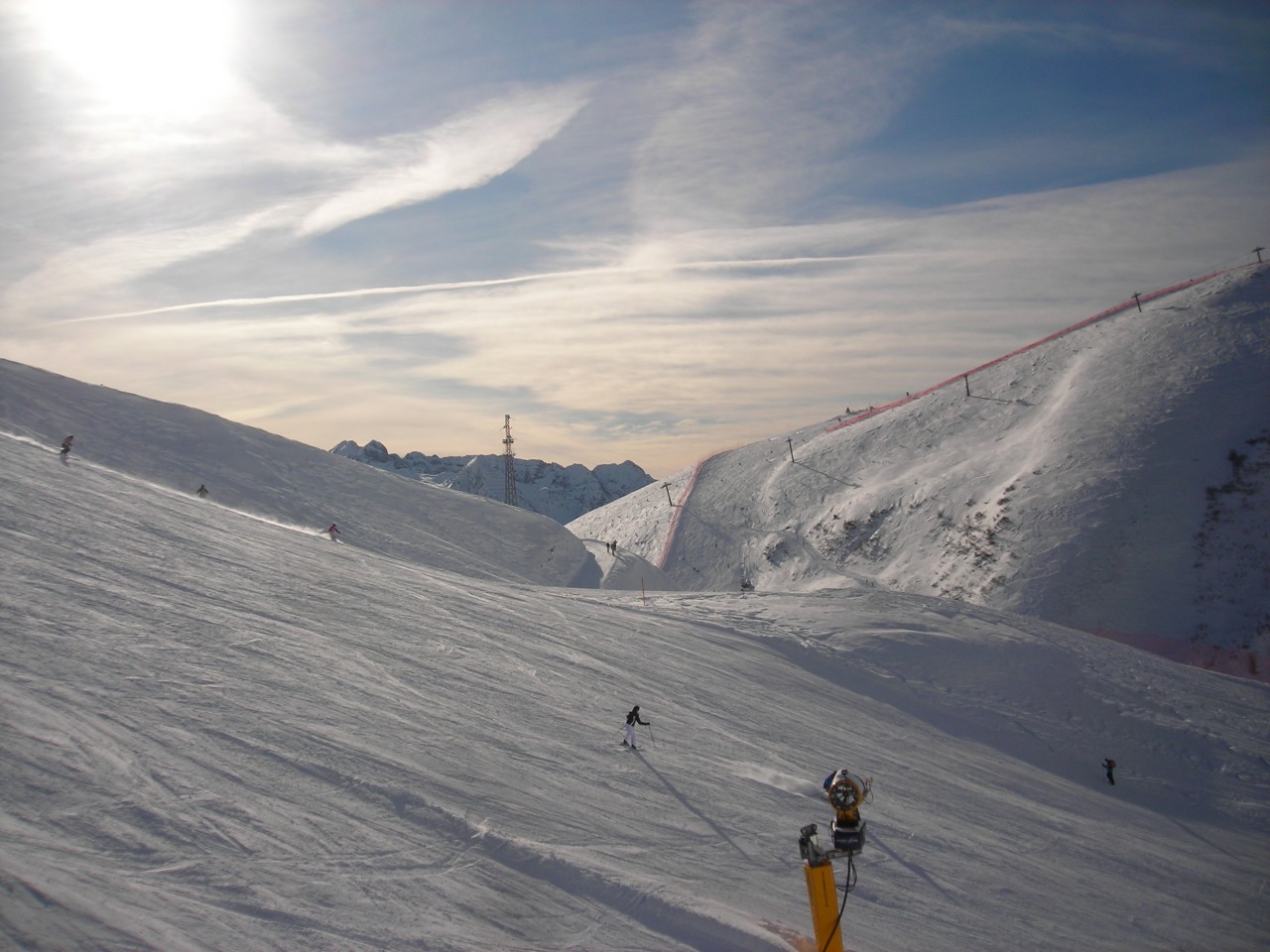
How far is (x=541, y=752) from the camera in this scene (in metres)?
12.3

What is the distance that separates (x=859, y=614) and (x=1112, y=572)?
17.8 meters

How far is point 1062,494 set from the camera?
42406mm

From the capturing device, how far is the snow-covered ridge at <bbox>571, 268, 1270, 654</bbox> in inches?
1458

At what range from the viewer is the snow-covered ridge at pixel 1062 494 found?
3703cm

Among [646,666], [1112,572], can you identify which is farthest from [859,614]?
[1112,572]

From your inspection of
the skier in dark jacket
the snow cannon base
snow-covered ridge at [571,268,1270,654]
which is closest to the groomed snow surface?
the skier in dark jacket

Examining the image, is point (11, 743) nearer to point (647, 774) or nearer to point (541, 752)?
point (541, 752)

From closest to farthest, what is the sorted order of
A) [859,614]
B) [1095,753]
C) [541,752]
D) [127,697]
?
[127,697] < [541,752] < [1095,753] < [859,614]

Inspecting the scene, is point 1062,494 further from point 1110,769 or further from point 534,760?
point 534,760

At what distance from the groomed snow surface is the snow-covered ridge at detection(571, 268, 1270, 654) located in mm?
9354

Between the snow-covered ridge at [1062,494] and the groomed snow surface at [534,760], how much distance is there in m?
9.35

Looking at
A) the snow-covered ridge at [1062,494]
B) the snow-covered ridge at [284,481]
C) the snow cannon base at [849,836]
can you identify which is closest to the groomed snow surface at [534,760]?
the snow cannon base at [849,836]

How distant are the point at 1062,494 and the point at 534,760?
3999cm

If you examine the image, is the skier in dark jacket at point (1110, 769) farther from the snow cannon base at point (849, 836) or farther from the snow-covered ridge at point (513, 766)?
the snow cannon base at point (849, 836)
